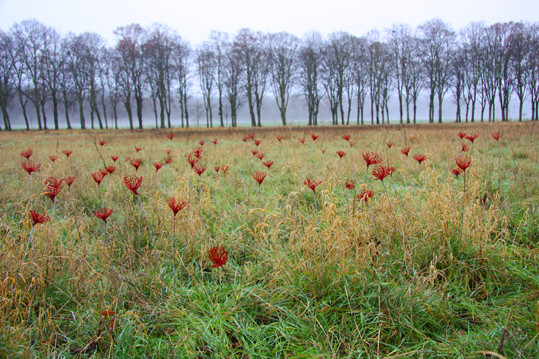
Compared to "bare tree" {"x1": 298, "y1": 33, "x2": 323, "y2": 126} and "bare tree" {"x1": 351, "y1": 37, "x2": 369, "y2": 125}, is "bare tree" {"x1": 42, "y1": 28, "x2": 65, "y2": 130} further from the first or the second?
"bare tree" {"x1": 351, "y1": 37, "x2": 369, "y2": 125}

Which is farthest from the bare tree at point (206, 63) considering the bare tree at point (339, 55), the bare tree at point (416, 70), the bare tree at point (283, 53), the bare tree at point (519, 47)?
the bare tree at point (519, 47)

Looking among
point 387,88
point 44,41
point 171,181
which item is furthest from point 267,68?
point 171,181

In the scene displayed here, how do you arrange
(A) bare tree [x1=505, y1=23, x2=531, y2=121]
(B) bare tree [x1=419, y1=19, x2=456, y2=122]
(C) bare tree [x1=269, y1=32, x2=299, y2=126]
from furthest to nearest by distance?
(C) bare tree [x1=269, y1=32, x2=299, y2=126], (B) bare tree [x1=419, y1=19, x2=456, y2=122], (A) bare tree [x1=505, y1=23, x2=531, y2=121]

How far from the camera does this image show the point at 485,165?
5.38m

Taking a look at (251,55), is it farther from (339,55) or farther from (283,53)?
(339,55)

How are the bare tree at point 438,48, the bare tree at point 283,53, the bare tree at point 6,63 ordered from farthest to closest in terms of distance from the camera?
1. the bare tree at point 283,53
2. the bare tree at point 438,48
3. the bare tree at point 6,63

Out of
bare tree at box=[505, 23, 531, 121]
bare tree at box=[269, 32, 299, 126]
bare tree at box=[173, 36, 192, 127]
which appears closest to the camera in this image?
bare tree at box=[505, 23, 531, 121]

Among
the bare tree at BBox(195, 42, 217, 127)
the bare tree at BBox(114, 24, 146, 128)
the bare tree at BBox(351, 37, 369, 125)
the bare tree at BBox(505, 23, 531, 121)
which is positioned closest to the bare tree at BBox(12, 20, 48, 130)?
the bare tree at BBox(114, 24, 146, 128)

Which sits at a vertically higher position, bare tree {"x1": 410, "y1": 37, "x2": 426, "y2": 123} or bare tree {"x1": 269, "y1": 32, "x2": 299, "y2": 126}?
bare tree {"x1": 269, "y1": 32, "x2": 299, "y2": 126}

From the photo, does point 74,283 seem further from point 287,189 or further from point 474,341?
point 287,189

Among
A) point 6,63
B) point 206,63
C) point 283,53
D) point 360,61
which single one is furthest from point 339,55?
point 6,63

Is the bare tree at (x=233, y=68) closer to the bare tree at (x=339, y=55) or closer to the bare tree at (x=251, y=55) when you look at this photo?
the bare tree at (x=251, y=55)

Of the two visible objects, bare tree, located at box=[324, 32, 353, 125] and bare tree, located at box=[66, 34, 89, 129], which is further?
bare tree, located at box=[324, 32, 353, 125]

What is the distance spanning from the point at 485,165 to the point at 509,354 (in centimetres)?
496
